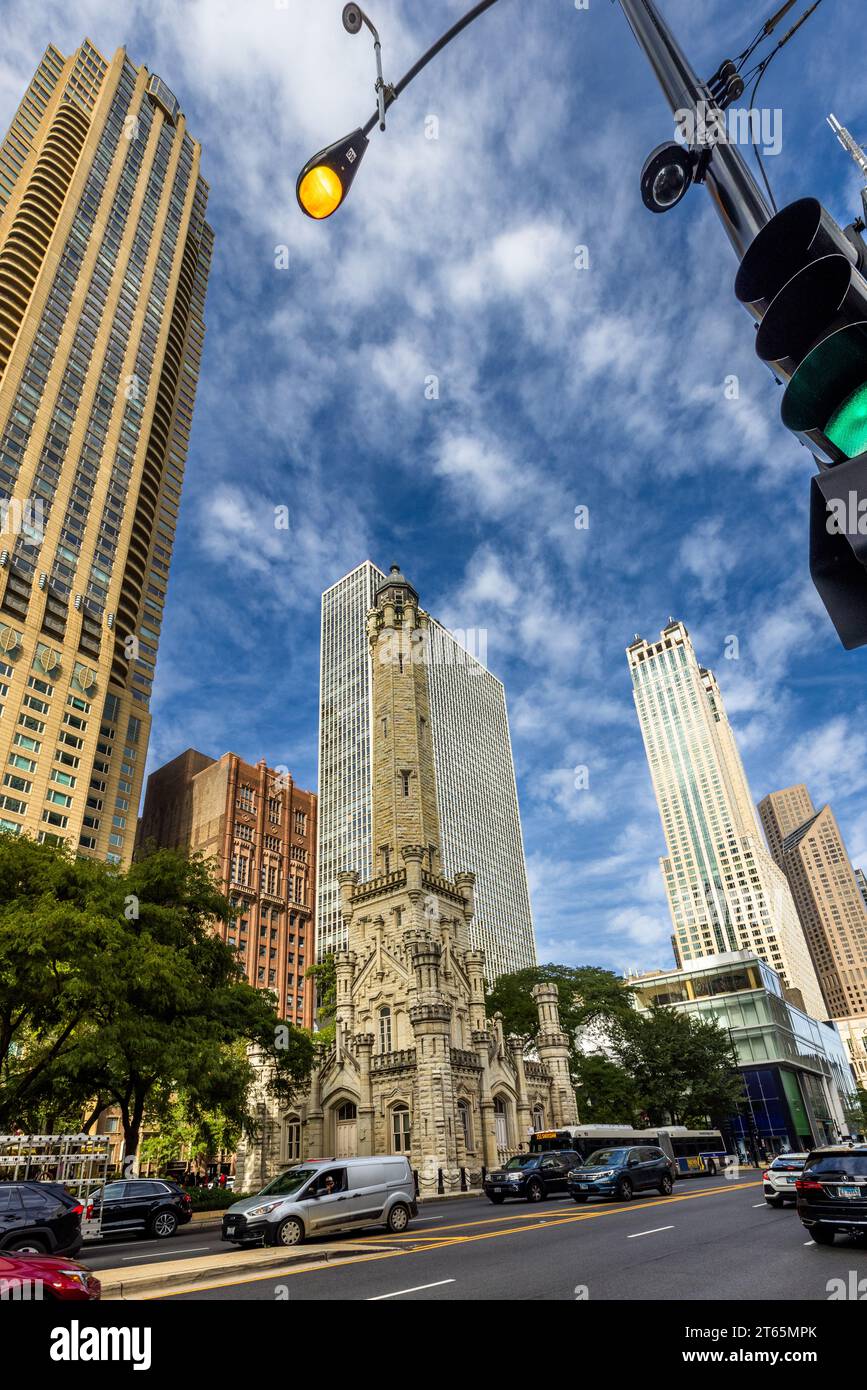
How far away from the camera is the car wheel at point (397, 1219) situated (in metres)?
18.0

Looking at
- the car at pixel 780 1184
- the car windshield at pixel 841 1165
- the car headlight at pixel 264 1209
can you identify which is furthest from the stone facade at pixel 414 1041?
the car windshield at pixel 841 1165

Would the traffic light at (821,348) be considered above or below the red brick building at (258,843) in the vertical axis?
below

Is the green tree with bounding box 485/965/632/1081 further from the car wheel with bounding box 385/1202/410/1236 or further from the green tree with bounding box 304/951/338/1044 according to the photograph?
the car wheel with bounding box 385/1202/410/1236

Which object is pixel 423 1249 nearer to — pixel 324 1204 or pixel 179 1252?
pixel 324 1204

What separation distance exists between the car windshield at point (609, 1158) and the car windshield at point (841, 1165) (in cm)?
1272

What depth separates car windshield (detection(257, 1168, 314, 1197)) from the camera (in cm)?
1697

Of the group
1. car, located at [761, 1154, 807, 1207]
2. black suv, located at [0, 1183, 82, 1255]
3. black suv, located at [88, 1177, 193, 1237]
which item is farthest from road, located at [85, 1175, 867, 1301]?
black suv, located at [88, 1177, 193, 1237]

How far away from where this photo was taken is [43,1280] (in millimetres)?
7699

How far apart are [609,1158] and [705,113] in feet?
90.2

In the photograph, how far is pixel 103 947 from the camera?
81.4ft

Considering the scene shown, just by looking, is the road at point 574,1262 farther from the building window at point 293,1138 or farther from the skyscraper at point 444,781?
the skyscraper at point 444,781

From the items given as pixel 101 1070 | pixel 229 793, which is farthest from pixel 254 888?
pixel 101 1070

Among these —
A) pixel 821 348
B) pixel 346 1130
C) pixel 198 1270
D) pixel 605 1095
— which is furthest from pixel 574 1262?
pixel 605 1095

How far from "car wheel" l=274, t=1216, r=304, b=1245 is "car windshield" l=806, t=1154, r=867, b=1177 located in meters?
10.5
